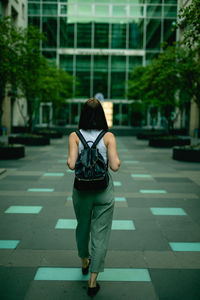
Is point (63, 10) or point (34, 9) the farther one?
point (63, 10)

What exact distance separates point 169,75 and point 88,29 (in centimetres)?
2994

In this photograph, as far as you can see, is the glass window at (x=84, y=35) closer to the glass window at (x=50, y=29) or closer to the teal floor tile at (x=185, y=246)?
the glass window at (x=50, y=29)

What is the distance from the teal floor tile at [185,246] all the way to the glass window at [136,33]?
42373 mm

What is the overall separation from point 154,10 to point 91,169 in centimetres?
4370

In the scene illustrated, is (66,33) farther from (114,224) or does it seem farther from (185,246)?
(185,246)

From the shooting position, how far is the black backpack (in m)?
3.29

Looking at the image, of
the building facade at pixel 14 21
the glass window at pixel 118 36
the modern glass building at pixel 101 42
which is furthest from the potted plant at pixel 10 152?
the glass window at pixel 118 36

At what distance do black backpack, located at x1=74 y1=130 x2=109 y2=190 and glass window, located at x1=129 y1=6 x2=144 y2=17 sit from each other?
44.2 m

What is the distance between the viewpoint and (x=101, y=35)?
147 feet

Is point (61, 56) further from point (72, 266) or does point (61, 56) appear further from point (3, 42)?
point (72, 266)

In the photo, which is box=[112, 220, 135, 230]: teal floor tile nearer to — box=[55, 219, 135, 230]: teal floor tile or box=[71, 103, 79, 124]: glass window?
box=[55, 219, 135, 230]: teal floor tile

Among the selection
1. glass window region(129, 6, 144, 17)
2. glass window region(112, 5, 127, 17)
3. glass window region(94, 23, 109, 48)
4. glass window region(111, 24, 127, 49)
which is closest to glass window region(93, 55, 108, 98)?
glass window region(94, 23, 109, 48)

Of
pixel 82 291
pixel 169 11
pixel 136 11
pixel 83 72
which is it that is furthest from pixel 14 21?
pixel 82 291

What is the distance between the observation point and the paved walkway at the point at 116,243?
142 inches
